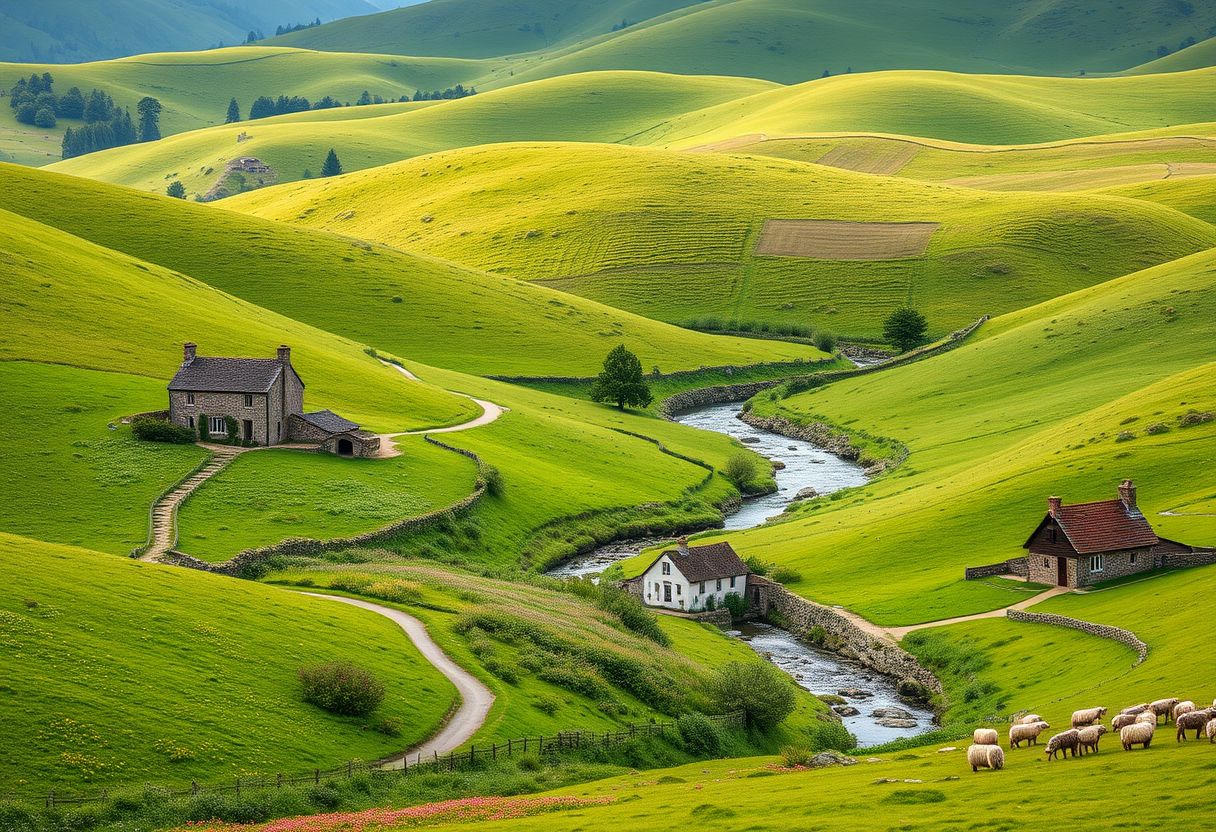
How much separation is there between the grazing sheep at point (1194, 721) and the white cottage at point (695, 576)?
4531 cm

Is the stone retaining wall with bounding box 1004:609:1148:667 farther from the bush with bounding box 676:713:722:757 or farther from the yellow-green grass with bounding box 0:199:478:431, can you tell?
the yellow-green grass with bounding box 0:199:478:431

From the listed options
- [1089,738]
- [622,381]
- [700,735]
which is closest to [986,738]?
[1089,738]

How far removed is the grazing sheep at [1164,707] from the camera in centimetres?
4009

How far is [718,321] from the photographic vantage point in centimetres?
18888

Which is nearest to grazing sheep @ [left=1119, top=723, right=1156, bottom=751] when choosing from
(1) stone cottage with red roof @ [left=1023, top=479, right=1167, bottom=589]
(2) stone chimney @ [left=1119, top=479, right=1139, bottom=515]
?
(1) stone cottage with red roof @ [left=1023, top=479, right=1167, bottom=589]

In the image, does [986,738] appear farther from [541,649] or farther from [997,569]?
[997,569]

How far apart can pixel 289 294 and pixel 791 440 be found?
204 ft

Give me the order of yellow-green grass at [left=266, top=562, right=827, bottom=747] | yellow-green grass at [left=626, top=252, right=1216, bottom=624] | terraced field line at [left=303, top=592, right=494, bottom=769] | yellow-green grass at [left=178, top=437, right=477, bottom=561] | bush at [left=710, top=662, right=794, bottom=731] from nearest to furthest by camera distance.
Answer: terraced field line at [left=303, top=592, right=494, bottom=769], yellow-green grass at [left=266, top=562, right=827, bottom=747], bush at [left=710, top=662, right=794, bottom=731], yellow-green grass at [left=178, top=437, right=477, bottom=561], yellow-green grass at [left=626, top=252, right=1216, bottom=624]

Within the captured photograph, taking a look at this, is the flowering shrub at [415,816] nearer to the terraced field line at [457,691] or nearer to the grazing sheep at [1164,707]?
the terraced field line at [457,691]

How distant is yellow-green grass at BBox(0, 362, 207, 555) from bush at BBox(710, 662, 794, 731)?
1252 inches

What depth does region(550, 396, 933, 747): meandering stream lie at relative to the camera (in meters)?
63.8

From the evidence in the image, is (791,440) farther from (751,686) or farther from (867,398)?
(751,686)

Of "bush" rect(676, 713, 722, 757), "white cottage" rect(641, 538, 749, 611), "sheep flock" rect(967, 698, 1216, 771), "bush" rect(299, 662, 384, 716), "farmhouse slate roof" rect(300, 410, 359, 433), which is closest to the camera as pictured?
"sheep flock" rect(967, 698, 1216, 771)

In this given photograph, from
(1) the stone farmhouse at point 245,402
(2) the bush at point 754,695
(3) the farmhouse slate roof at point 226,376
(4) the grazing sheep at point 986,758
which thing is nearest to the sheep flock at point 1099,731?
(4) the grazing sheep at point 986,758
